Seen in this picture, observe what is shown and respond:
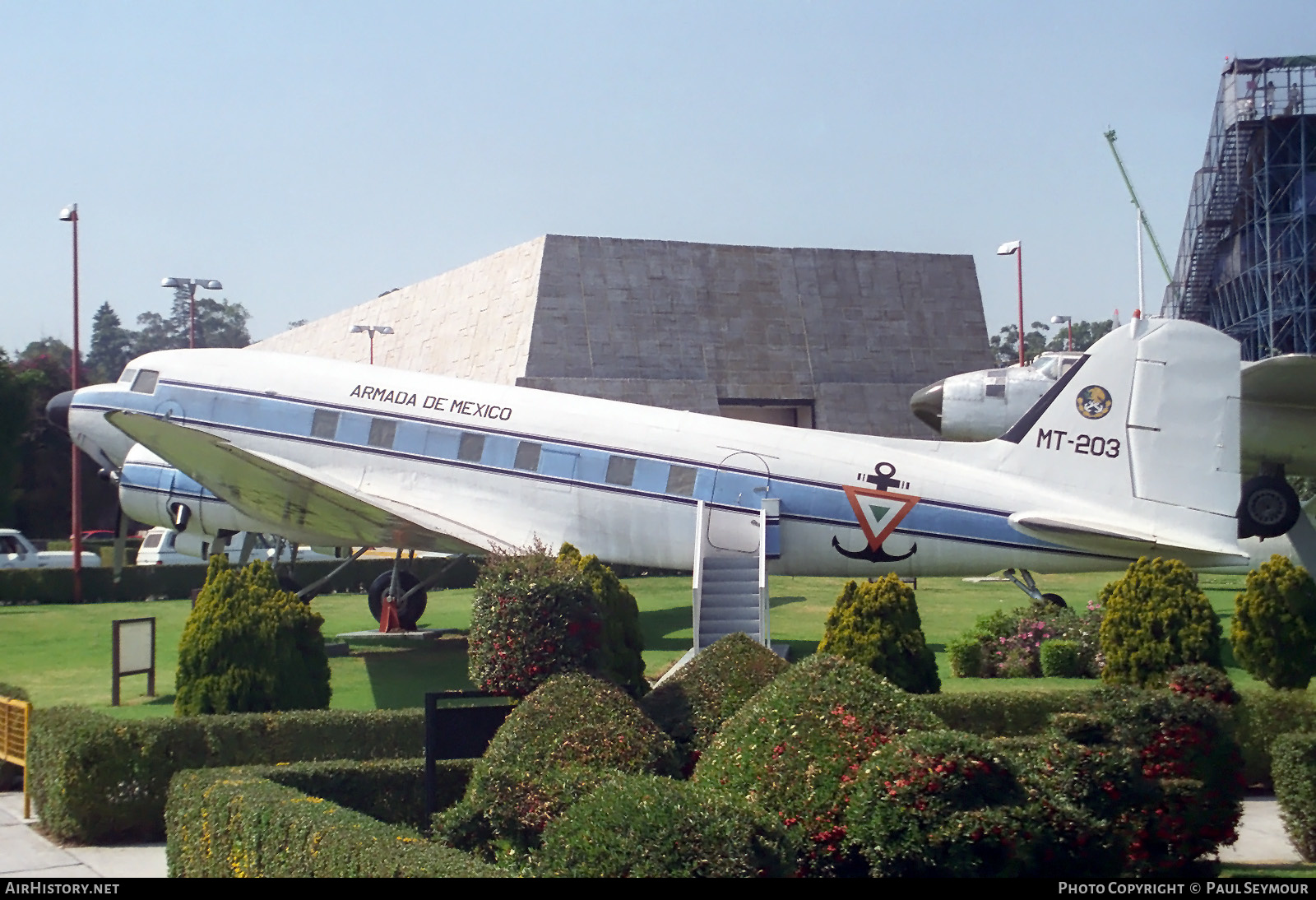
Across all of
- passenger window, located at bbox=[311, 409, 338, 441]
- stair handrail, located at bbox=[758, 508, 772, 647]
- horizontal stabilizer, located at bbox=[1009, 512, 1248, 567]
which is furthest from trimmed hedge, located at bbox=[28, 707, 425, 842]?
horizontal stabilizer, located at bbox=[1009, 512, 1248, 567]

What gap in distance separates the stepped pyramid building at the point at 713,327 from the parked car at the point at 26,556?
15732mm

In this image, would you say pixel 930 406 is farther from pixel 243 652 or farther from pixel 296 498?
pixel 243 652

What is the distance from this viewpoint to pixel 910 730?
827 centimetres

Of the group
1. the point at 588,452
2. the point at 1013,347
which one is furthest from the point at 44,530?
the point at 1013,347

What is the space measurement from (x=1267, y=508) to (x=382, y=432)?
15.5 metres

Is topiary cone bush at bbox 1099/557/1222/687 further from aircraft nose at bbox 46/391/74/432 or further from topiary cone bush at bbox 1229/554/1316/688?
aircraft nose at bbox 46/391/74/432

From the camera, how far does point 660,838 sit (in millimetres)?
6492

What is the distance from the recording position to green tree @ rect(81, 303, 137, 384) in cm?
12850

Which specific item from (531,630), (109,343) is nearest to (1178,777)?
(531,630)

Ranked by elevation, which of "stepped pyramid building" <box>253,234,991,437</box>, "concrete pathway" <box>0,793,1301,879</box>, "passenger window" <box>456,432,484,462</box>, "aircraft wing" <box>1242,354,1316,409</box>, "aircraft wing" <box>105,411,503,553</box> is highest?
Answer: "stepped pyramid building" <box>253,234,991,437</box>

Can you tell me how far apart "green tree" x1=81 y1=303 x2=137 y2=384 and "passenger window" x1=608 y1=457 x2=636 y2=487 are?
4605 inches

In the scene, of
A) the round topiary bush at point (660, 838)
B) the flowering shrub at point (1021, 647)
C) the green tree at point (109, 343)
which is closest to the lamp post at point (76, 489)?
the flowering shrub at point (1021, 647)

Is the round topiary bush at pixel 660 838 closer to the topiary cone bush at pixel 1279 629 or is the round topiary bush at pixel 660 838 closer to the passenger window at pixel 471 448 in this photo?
the topiary cone bush at pixel 1279 629

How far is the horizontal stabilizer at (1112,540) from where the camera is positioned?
1773 centimetres
